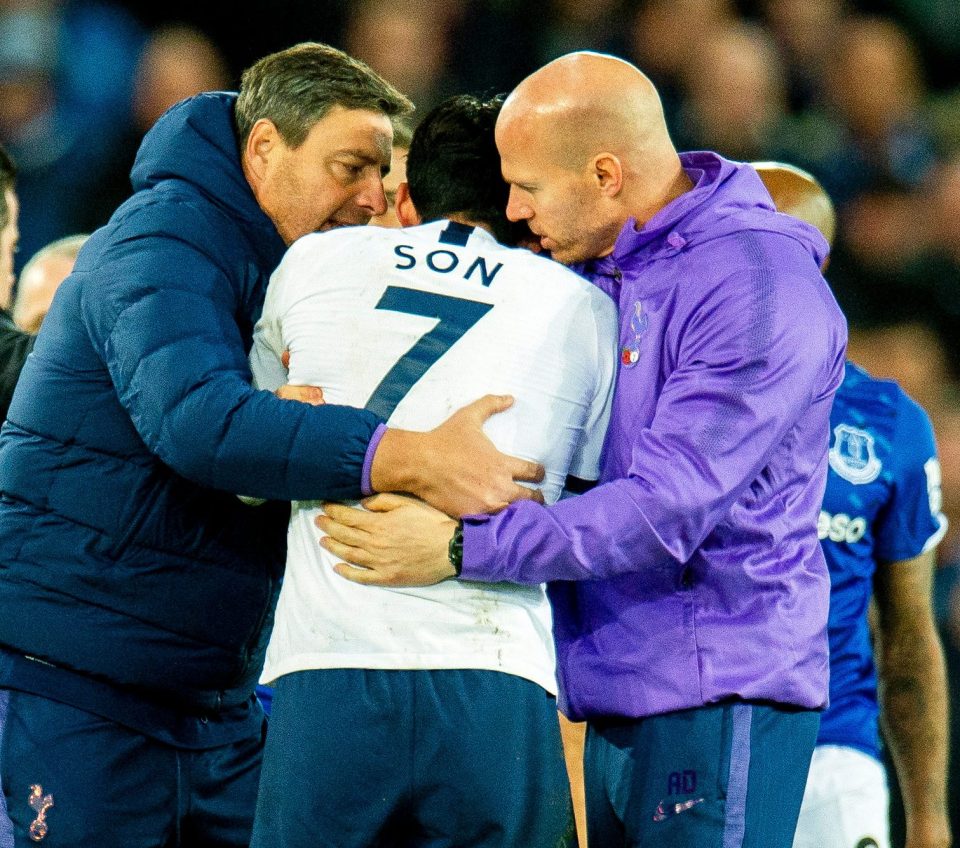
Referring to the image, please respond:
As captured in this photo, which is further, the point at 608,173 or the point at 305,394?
the point at 608,173

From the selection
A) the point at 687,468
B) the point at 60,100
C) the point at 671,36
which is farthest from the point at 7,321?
the point at 671,36

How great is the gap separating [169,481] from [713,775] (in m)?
1.29

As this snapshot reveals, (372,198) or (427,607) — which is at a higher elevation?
(372,198)

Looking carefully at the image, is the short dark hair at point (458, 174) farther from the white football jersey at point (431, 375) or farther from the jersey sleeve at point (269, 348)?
the jersey sleeve at point (269, 348)

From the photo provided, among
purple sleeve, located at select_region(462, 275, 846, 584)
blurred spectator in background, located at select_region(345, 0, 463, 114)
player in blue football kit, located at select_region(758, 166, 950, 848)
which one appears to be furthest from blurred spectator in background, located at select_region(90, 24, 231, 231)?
purple sleeve, located at select_region(462, 275, 846, 584)

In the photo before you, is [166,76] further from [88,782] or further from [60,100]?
[88,782]

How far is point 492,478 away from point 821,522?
1489 millimetres

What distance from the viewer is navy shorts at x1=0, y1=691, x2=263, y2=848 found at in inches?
121

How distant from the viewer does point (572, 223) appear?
311 cm

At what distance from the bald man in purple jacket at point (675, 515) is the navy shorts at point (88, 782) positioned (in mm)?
784

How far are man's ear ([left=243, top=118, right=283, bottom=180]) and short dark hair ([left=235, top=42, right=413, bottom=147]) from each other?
0.02 meters

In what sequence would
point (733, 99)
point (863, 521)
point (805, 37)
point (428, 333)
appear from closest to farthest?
point (428, 333)
point (863, 521)
point (733, 99)
point (805, 37)

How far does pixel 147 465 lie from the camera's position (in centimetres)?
312

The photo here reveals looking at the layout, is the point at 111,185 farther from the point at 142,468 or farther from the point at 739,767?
the point at 739,767
